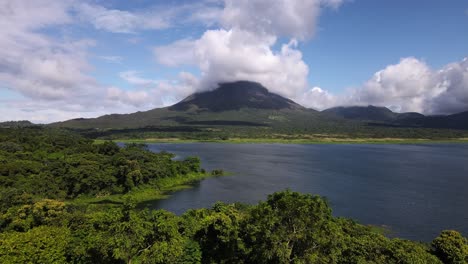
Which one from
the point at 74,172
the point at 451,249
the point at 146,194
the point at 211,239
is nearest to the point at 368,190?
the point at 146,194

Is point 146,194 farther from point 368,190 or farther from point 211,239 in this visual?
point 368,190

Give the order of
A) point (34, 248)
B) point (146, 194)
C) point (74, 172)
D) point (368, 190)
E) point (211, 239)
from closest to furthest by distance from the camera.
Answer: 1. point (34, 248)
2. point (211, 239)
3. point (74, 172)
4. point (146, 194)
5. point (368, 190)

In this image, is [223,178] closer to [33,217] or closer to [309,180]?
[309,180]

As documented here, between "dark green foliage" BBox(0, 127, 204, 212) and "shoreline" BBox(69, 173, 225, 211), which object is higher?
"dark green foliage" BBox(0, 127, 204, 212)

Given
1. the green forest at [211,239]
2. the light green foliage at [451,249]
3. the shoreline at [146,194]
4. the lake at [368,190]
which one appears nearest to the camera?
the green forest at [211,239]

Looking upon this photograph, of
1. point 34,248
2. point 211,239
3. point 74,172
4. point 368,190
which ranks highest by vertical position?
point 34,248

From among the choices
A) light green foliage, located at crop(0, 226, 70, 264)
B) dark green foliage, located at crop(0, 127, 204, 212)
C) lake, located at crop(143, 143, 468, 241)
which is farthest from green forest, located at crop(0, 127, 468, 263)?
lake, located at crop(143, 143, 468, 241)

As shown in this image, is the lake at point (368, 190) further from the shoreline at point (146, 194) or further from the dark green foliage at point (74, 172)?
the dark green foliage at point (74, 172)

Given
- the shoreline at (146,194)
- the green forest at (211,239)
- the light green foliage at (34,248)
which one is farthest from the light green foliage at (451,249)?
the shoreline at (146,194)

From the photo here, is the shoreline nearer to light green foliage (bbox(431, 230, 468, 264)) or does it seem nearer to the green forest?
the green forest

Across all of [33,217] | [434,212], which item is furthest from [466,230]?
[33,217]

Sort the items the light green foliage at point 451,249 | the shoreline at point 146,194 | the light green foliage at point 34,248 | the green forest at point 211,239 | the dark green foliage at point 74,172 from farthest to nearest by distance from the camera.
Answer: the shoreline at point 146,194
the dark green foliage at point 74,172
the light green foliage at point 451,249
the light green foliage at point 34,248
the green forest at point 211,239
